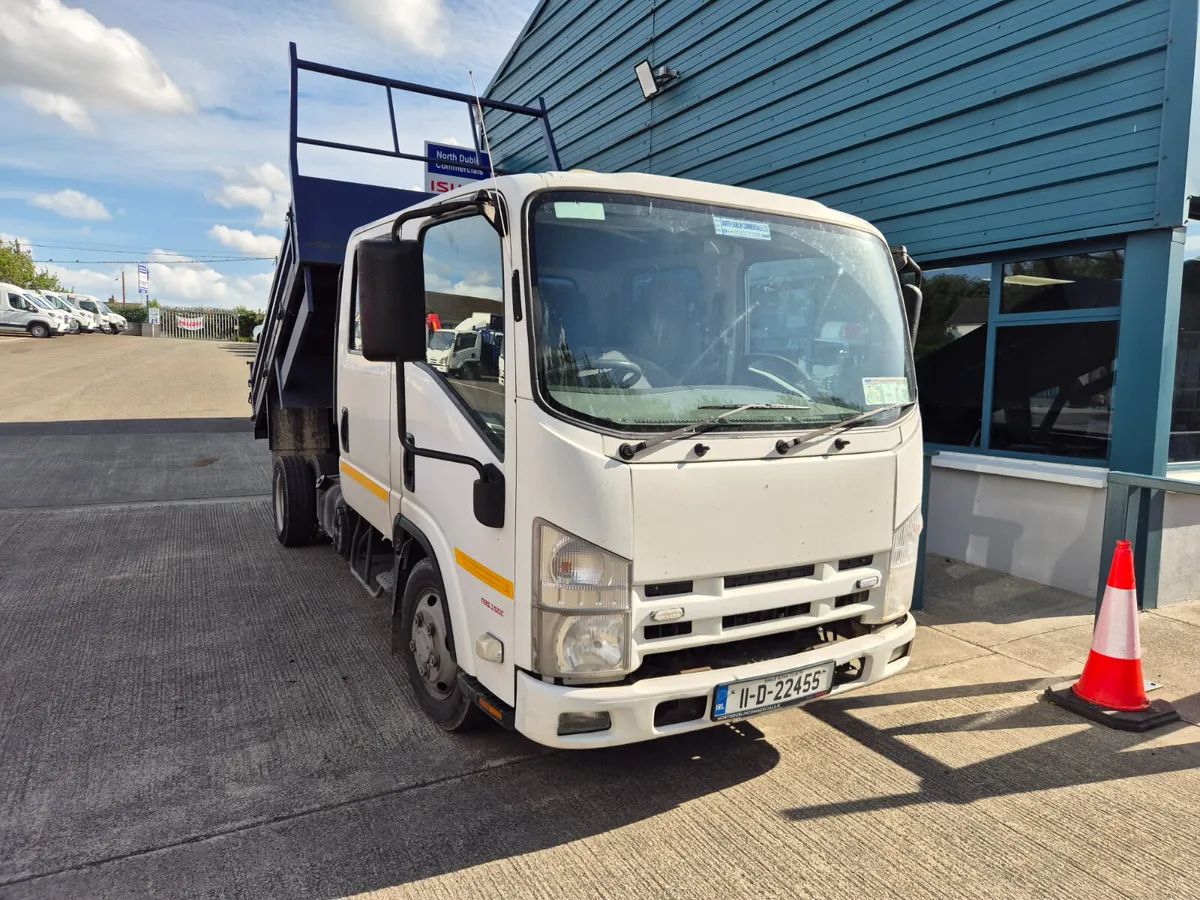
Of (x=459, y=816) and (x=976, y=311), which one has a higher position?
(x=976, y=311)

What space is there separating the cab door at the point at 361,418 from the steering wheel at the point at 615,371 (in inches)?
55.3

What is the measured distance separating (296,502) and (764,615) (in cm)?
447

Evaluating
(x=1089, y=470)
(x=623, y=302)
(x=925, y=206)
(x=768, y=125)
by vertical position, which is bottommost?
(x=1089, y=470)

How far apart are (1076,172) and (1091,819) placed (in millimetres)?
4036

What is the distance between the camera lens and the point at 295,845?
104 inches

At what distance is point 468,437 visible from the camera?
296 centimetres

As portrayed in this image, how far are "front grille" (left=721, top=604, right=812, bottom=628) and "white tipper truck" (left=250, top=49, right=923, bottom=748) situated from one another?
1 cm

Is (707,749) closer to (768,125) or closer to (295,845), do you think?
(295,845)

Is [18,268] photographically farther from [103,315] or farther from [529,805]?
[529,805]

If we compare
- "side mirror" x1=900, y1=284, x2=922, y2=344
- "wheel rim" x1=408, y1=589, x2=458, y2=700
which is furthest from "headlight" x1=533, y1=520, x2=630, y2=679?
"side mirror" x1=900, y1=284, x2=922, y2=344

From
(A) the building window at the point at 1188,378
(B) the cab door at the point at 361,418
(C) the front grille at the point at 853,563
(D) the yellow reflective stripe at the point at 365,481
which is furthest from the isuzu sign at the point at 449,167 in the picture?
(A) the building window at the point at 1188,378

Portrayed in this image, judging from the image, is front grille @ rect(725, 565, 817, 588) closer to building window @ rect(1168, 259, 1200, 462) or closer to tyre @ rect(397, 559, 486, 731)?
tyre @ rect(397, 559, 486, 731)

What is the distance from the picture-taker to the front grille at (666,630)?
262cm

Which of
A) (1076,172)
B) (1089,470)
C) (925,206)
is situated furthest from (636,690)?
(925,206)
